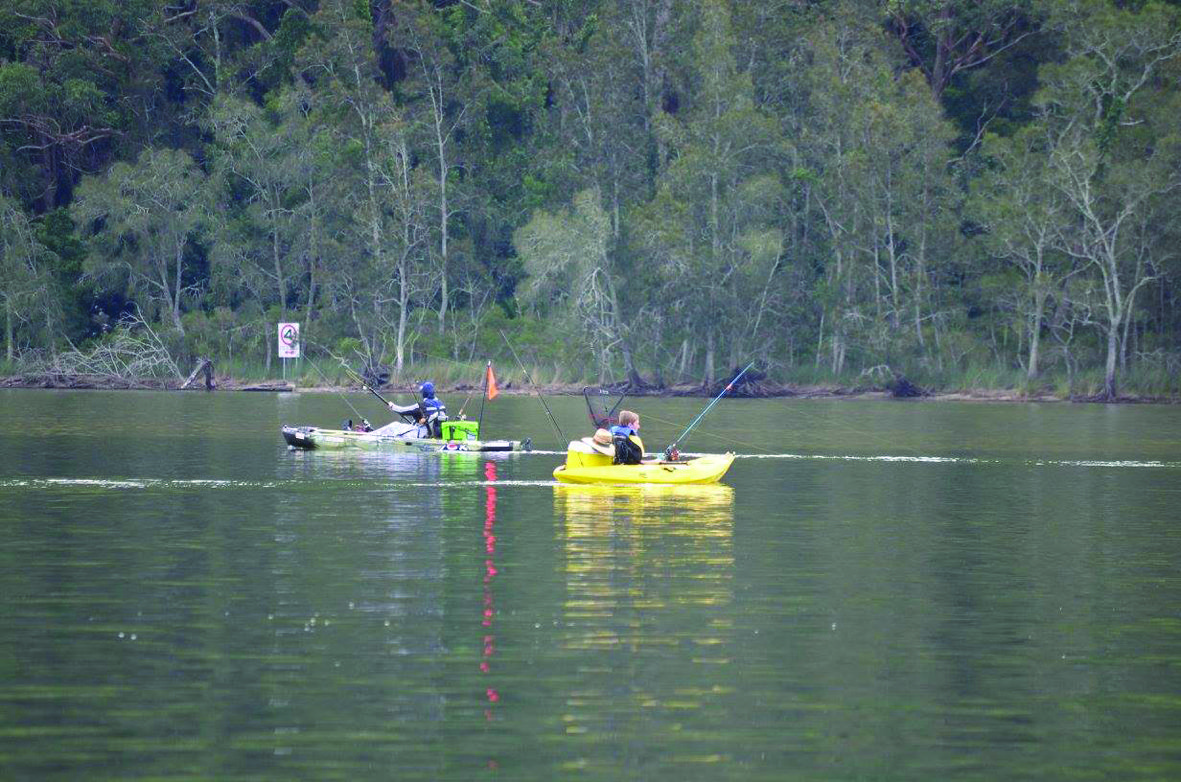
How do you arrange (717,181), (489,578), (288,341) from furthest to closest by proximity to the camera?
(288,341) < (717,181) < (489,578)

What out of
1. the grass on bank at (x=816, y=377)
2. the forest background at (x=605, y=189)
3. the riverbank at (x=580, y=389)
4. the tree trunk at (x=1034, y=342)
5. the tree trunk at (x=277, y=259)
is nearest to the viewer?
the grass on bank at (x=816, y=377)

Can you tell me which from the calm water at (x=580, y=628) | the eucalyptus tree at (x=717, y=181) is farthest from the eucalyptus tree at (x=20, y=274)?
the calm water at (x=580, y=628)

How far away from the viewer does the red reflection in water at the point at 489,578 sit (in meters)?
16.8

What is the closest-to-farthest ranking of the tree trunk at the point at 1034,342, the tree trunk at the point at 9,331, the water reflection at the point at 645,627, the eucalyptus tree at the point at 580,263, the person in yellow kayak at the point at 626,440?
A: the water reflection at the point at 645,627
the person in yellow kayak at the point at 626,440
the tree trunk at the point at 1034,342
the tree trunk at the point at 9,331
the eucalyptus tree at the point at 580,263

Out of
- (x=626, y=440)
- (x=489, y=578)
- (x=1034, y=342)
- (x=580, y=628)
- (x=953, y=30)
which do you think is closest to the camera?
(x=580, y=628)

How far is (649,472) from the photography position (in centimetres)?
3703

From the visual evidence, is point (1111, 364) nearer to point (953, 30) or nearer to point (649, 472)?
point (953, 30)

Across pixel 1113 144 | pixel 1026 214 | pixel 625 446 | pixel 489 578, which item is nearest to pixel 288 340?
pixel 1026 214

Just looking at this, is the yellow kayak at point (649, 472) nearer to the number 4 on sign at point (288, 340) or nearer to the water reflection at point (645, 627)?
the water reflection at point (645, 627)

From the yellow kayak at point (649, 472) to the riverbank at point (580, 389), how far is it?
170 ft

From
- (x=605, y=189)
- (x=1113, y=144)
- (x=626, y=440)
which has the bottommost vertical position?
(x=626, y=440)

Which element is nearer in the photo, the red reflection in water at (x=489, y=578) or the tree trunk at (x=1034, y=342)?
the red reflection in water at (x=489, y=578)

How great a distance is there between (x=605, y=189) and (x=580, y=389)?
1409 cm

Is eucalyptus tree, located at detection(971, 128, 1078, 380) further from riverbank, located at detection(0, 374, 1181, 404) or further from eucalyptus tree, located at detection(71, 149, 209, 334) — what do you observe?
eucalyptus tree, located at detection(71, 149, 209, 334)
